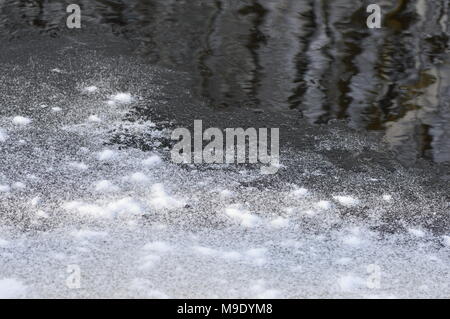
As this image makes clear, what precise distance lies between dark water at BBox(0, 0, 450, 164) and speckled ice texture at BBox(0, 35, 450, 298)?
14.1 inches

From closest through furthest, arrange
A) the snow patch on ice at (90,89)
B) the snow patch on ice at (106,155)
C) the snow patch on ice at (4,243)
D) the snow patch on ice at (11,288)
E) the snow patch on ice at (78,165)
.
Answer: the snow patch on ice at (11,288), the snow patch on ice at (4,243), the snow patch on ice at (78,165), the snow patch on ice at (106,155), the snow patch on ice at (90,89)

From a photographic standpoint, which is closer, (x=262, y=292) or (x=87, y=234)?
(x=262, y=292)

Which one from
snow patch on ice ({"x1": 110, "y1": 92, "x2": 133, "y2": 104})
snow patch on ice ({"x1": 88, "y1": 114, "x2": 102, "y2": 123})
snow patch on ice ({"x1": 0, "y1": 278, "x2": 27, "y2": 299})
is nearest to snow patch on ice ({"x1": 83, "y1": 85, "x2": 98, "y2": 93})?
snow patch on ice ({"x1": 110, "y1": 92, "x2": 133, "y2": 104})

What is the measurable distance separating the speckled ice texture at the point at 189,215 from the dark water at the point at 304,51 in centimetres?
36

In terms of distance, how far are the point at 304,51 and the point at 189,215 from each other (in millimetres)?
2346

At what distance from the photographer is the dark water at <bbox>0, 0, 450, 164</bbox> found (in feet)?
16.2

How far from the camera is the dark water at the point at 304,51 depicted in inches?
194

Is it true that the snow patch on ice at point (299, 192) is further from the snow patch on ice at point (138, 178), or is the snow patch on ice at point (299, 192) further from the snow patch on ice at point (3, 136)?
the snow patch on ice at point (3, 136)

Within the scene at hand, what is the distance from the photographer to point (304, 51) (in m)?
5.76

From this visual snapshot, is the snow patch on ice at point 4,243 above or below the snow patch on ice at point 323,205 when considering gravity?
above

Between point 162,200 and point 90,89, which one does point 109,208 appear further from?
point 90,89

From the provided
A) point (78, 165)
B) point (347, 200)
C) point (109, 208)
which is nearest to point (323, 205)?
point (347, 200)

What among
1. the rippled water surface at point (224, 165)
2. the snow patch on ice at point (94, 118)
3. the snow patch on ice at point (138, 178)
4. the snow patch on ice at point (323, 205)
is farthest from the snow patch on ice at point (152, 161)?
the snow patch on ice at point (323, 205)
